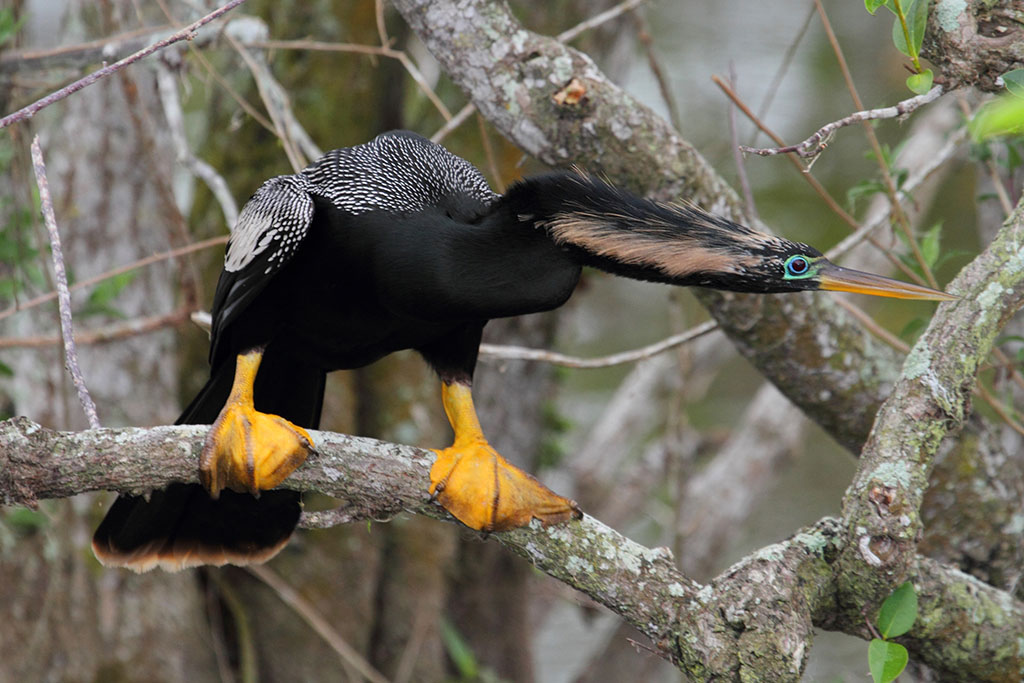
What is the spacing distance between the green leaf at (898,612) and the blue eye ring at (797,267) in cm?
68

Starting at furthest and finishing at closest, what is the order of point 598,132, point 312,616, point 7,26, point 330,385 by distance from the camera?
point 330,385 → point 312,616 → point 7,26 → point 598,132

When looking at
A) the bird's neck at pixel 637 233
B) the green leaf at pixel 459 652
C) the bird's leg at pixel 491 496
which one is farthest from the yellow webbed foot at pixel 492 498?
the green leaf at pixel 459 652

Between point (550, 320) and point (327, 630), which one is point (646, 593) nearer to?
point (327, 630)

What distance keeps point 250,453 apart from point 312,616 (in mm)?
1823

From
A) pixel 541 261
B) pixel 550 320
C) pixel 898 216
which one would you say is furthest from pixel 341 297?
pixel 550 320

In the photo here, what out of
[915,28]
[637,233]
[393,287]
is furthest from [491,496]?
[915,28]

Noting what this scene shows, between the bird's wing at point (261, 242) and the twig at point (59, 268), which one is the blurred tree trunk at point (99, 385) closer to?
the bird's wing at point (261, 242)

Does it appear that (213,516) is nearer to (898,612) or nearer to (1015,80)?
(898,612)

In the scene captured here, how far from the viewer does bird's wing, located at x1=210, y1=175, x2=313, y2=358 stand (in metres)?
2.72

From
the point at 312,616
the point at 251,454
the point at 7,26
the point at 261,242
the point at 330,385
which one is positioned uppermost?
the point at 7,26

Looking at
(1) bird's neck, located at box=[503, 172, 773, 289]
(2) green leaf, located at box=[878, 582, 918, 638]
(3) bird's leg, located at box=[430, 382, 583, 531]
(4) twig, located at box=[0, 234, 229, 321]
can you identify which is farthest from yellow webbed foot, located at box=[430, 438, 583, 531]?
(4) twig, located at box=[0, 234, 229, 321]

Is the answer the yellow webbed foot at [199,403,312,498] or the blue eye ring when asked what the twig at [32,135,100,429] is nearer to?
the yellow webbed foot at [199,403,312,498]

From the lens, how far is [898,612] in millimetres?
2189

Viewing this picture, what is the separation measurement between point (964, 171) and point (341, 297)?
5089mm
